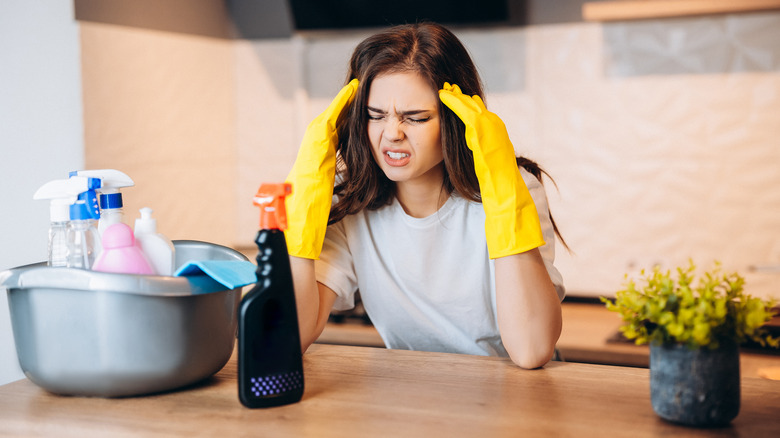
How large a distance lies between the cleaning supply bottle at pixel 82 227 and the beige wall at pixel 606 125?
1.06 metres

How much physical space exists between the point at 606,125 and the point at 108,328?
1804 mm

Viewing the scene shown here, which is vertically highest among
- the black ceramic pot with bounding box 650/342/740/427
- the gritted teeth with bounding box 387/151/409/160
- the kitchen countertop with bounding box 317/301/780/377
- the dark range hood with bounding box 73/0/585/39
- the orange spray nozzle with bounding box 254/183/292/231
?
the dark range hood with bounding box 73/0/585/39

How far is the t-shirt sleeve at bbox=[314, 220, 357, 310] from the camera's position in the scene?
4.38 ft

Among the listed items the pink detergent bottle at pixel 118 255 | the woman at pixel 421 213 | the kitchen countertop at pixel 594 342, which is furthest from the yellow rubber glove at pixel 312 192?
the kitchen countertop at pixel 594 342

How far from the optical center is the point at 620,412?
33.7 inches

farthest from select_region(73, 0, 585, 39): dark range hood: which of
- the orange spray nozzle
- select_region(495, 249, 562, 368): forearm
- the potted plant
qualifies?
the potted plant

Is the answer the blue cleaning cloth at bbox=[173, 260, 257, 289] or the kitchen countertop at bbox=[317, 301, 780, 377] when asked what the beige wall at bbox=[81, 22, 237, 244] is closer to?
the kitchen countertop at bbox=[317, 301, 780, 377]

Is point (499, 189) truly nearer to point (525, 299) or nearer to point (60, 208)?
point (525, 299)

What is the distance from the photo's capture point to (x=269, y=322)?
87cm

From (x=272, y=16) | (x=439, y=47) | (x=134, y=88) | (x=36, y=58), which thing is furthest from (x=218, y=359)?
(x=272, y=16)

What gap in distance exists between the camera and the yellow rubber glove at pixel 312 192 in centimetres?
123

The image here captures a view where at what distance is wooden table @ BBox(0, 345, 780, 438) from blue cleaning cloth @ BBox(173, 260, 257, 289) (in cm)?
15

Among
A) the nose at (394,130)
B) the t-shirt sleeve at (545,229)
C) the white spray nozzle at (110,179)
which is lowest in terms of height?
the t-shirt sleeve at (545,229)

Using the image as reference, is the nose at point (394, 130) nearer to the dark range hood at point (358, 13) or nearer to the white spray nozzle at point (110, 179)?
the white spray nozzle at point (110, 179)
